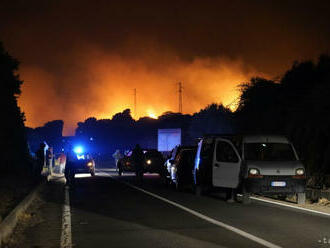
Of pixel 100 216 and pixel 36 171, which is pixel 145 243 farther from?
pixel 36 171

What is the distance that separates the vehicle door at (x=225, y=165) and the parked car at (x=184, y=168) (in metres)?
3.89

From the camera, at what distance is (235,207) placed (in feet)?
50.3

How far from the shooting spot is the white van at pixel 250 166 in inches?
621

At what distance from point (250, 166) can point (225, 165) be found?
1.31 meters

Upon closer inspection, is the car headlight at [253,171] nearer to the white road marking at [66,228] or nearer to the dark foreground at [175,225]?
the dark foreground at [175,225]

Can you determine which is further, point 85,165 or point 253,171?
point 85,165

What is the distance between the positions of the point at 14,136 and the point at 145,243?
2307 centimetres

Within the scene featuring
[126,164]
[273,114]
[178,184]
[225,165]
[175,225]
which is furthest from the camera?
[273,114]

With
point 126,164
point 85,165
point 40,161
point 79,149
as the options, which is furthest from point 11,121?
point 126,164

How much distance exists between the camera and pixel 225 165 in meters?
17.1

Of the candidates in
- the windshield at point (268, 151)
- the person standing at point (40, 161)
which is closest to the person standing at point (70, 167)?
the person standing at point (40, 161)

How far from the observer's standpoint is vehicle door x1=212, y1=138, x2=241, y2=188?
1673cm

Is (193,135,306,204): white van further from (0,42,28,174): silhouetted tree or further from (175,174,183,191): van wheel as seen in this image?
(0,42,28,174): silhouetted tree

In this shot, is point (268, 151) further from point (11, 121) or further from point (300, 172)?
point (11, 121)
